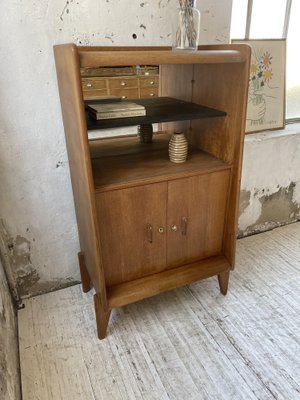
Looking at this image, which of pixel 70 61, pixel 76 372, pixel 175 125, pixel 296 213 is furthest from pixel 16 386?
pixel 296 213

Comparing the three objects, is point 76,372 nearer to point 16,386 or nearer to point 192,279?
point 16,386

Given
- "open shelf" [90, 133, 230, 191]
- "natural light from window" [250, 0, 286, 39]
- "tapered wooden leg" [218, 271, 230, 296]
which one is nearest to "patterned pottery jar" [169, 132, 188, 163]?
"open shelf" [90, 133, 230, 191]

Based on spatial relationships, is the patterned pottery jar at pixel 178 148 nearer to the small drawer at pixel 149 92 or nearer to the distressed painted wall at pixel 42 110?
the small drawer at pixel 149 92

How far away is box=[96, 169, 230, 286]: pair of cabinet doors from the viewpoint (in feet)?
4.09

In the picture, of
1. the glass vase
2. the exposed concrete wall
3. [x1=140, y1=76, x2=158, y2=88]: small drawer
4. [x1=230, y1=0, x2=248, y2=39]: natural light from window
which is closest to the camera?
the exposed concrete wall

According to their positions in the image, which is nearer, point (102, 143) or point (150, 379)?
point (150, 379)

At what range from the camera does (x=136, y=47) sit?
4.52ft

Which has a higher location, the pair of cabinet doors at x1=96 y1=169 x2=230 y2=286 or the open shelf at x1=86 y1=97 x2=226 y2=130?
the open shelf at x1=86 y1=97 x2=226 y2=130

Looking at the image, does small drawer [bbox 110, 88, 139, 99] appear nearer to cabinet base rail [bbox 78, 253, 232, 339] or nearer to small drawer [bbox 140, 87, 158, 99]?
small drawer [bbox 140, 87, 158, 99]

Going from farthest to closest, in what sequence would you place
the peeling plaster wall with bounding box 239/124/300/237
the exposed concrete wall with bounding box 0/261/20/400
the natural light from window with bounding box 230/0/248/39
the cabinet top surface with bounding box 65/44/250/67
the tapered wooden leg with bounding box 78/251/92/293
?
the peeling plaster wall with bounding box 239/124/300/237
the natural light from window with bounding box 230/0/248/39
the tapered wooden leg with bounding box 78/251/92/293
the exposed concrete wall with bounding box 0/261/20/400
the cabinet top surface with bounding box 65/44/250/67

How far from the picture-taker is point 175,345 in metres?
1.42

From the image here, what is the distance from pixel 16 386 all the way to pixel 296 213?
2.07 metres

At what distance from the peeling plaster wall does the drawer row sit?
74cm

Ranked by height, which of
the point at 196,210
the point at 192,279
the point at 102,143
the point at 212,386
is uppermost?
the point at 102,143
